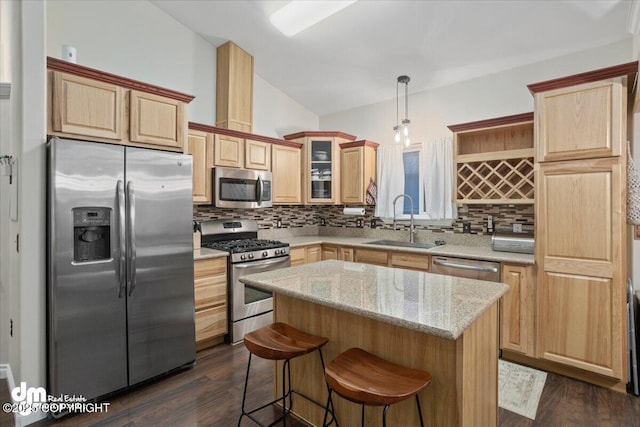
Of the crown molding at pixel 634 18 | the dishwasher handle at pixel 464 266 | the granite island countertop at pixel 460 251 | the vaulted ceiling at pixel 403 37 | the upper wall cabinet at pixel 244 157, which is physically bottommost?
the dishwasher handle at pixel 464 266

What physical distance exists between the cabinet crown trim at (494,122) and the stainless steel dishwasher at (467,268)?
1.36m

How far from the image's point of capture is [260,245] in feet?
11.8

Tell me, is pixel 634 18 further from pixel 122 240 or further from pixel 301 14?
pixel 122 240

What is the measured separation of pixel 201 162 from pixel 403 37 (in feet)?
7.71

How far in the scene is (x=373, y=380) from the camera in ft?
4.48

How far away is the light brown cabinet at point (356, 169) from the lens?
433 centimetres

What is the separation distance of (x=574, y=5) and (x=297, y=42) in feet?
8.03

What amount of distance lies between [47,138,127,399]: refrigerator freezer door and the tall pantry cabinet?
3.27 metres

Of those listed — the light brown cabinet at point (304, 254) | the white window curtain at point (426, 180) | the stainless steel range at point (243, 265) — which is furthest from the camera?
the light brown cabinet at point (304, 254)

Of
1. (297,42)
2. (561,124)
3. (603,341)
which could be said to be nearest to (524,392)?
(603,341)

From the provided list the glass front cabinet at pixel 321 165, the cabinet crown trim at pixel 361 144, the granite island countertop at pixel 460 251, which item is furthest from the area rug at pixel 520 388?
the cabinet crown trim at pixel 361 144

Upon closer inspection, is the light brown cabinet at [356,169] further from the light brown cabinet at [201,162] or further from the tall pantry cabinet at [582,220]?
the tall pantry cabinet at [582,220]

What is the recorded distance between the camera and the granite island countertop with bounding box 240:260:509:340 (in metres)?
1.32

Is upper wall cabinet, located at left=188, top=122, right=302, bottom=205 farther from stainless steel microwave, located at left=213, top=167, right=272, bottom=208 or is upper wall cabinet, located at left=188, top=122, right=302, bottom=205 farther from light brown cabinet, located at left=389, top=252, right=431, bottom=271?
light brown cabinet, located at left=389, top=252, right=431, bottom=271
